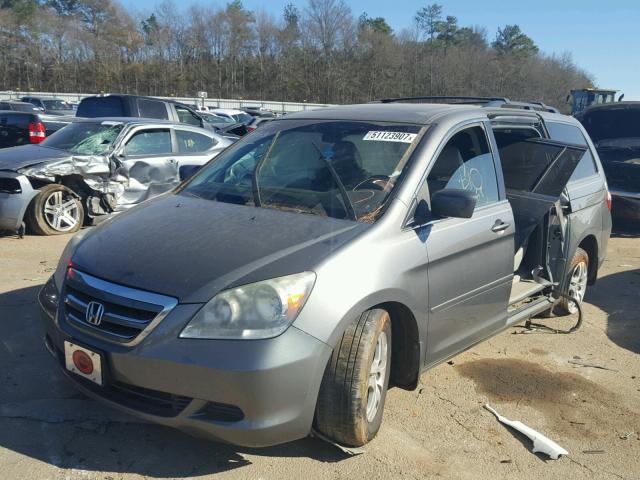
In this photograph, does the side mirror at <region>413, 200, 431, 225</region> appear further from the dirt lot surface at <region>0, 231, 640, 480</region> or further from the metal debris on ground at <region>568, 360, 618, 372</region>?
the metal debris on ground at <region>568, 360, 618, 372</region>

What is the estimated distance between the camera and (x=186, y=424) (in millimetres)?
2672

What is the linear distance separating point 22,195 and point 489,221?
6.13m

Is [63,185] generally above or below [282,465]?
above

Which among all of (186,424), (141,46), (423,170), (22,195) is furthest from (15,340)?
(141,46)

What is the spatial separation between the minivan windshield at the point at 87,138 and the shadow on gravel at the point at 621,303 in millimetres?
6479

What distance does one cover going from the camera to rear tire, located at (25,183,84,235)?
7844 mm

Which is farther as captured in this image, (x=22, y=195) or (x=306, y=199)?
(x=22, y=195)

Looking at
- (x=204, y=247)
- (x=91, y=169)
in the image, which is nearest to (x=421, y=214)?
(x=204, y=247)

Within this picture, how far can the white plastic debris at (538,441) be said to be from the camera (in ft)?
10.7

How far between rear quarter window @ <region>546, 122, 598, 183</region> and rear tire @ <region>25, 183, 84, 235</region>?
610cm

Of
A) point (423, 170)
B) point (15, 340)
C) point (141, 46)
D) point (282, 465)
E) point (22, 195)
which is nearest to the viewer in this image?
point (282, 465)

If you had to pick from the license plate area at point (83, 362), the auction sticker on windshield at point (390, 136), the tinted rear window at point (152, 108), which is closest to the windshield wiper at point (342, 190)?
the auction sticker on windshield at point (390, 136)

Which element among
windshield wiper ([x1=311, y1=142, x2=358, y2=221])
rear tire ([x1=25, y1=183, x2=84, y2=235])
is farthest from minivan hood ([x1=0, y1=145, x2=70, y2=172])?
windshield wiper ([x1=311, y1=142, x2=358, y2=221])

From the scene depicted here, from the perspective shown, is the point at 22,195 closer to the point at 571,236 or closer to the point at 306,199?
the point at 306,199
